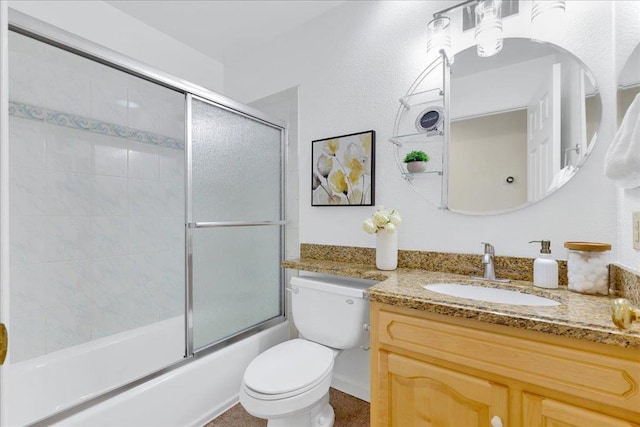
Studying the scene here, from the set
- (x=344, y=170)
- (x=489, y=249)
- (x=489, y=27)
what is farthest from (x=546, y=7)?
(x=344, y=170)

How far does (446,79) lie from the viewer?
1521 millimetres

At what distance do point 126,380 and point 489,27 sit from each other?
2759 millimetres

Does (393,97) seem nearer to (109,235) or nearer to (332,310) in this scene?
(332,310)

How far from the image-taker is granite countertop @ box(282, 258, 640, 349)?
77cm

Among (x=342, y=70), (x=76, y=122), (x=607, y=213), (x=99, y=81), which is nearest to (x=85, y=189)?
(x=76, y=122)

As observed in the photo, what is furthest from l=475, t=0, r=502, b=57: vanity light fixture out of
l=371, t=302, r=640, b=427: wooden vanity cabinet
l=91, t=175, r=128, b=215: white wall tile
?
l=91, t=175, r=128, b=215: white wall tile

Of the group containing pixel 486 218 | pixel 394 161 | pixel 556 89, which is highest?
pixel 556 89

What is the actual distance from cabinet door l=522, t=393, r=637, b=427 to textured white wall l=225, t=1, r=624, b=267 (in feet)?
1.88

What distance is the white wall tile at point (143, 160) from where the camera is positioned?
Result: 211 cm

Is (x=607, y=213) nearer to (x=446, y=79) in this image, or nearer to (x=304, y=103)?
(x=446, y=79)

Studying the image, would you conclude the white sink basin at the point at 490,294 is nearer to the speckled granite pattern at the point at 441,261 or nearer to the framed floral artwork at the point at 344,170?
the speckled granite pattern at the point at 441,261

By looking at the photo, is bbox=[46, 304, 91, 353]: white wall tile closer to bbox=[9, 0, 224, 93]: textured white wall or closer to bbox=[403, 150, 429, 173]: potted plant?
bbox=[9, 0, 224, 93]: textured white wall

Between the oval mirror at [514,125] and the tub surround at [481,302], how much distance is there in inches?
12.4

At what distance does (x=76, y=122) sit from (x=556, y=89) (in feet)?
8.66
